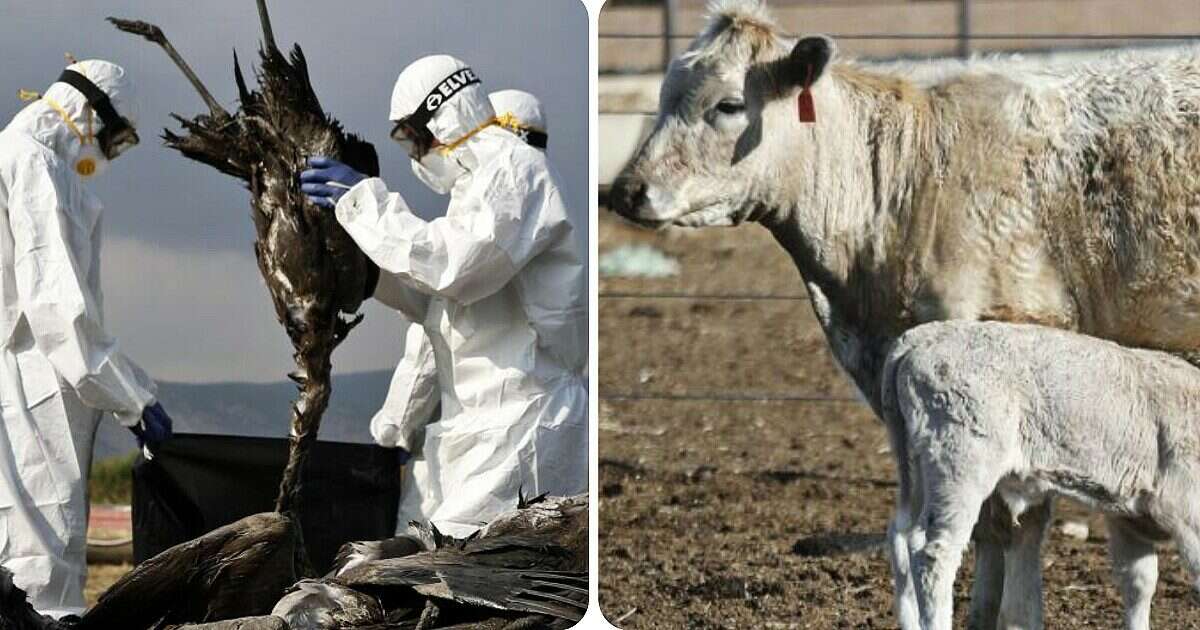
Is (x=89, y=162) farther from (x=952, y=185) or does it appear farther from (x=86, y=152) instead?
(x=952, y=185)

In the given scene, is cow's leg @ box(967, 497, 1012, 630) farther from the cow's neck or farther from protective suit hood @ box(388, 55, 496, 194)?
protective suit hood @ box(388, 55, 496, 194)

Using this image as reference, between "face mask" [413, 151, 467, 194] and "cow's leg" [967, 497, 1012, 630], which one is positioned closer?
"cow's leg" [967, 497, 1012, 630]

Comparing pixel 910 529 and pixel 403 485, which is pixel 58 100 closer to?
pixel 403 485

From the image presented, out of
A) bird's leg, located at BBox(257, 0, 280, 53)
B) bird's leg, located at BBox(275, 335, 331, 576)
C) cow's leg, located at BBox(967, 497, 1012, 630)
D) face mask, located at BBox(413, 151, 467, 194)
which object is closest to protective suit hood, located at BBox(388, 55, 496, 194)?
face mask, located at BBox(413, 151, 467, 194)

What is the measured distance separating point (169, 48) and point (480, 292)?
787 millimetres

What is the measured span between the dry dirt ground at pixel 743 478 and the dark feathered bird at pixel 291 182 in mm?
1155

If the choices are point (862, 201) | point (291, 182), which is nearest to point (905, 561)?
point (862, 201)

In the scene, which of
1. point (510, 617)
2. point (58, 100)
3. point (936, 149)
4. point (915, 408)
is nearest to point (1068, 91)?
point (936, 149)

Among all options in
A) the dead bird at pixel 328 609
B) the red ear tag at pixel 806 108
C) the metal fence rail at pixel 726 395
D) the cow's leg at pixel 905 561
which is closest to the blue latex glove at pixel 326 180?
the dead bird at pixel 328 609

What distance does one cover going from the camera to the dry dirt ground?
4371 millimetres

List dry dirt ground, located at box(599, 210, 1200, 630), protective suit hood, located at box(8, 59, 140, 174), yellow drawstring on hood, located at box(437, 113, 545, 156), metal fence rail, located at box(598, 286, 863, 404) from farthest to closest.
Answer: metal fence rail, located at box(598, 286, 863, 404)
dry dirt ground, located at box(599, 210, 1200, 630)
yellow drawstring on hood, located at box(437, 113, 545, 156)
protective suit hood, located at box(8, 59, 140, 174)

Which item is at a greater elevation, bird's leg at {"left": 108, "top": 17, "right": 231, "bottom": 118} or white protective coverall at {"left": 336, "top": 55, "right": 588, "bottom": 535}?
bird's leg at {"left": 108, "top": 17, "right": 231, "bottom": 118}

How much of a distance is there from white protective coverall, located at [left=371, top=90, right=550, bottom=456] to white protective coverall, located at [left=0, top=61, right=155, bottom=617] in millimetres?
486

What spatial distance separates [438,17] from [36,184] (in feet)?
2.83
